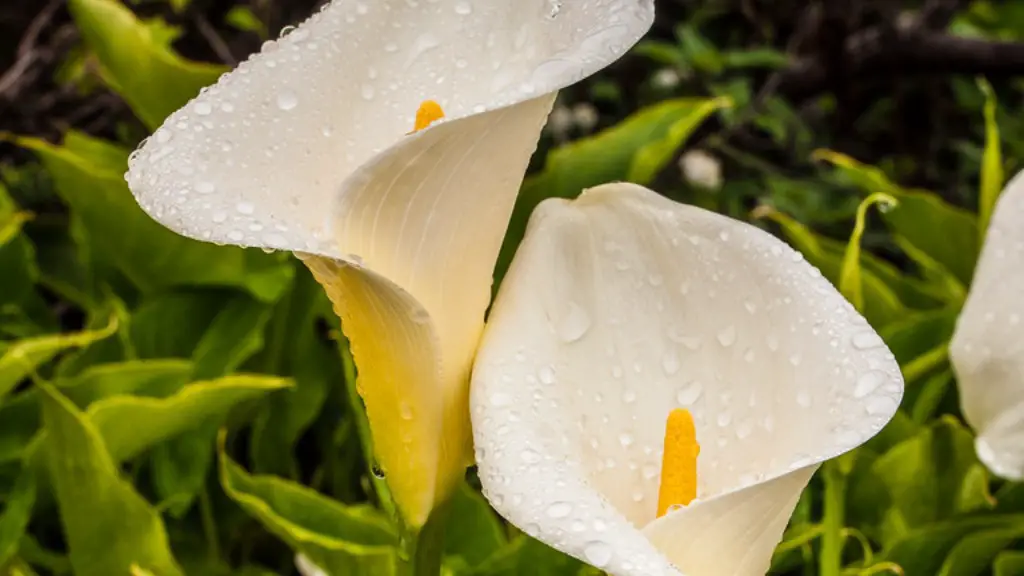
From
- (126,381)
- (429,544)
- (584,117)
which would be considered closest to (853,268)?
(429,544)

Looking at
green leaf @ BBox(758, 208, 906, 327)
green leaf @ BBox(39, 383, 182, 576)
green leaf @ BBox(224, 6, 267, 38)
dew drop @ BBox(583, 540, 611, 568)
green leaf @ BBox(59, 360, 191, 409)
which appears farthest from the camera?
green leaf @ BBox(224, 6, 267, 38)

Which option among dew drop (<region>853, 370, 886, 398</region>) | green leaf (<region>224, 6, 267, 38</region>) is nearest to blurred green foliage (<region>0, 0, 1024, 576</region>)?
dew drop (<region>853, 370, 886, 398</region>)

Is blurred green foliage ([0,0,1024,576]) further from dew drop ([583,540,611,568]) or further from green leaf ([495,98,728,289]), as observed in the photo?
dew drop ([583,540,611,568])

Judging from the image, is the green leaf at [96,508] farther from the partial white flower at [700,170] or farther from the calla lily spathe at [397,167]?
the partial white flower at [700,170]

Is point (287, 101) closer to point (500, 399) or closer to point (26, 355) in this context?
point (500, 399)

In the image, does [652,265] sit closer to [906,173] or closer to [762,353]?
[762,353]

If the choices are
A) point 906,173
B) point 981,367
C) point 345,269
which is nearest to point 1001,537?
point 981,367
